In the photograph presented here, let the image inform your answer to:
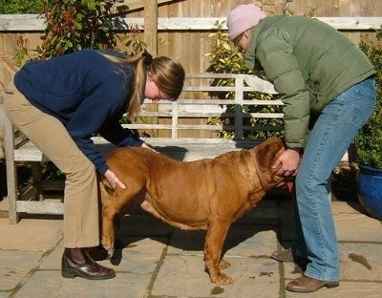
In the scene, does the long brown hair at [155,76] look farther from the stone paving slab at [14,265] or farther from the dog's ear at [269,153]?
the stone paving slab at [14,265]

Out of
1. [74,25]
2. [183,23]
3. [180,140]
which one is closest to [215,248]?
[180,140]

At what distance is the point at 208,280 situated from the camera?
5215 millimetres

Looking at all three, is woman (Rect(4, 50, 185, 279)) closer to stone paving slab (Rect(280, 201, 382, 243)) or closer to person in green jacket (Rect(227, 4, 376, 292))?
person in green jacket (Rect(227, 4, 376, 292))

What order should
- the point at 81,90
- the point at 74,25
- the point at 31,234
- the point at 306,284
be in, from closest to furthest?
the point at 81,90, the point at 306,284, the point at 31,234, the point at 74,25

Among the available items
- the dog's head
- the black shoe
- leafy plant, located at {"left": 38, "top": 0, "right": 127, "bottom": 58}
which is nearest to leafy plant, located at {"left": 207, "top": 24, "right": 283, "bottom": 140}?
leafy plant, located at {"left": 38, "top": 0, "right": 127, "bottom": 58}

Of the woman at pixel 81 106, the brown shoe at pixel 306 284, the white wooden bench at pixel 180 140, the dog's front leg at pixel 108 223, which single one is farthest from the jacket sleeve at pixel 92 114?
the brown shoe at pixel 306 284

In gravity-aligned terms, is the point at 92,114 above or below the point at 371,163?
above

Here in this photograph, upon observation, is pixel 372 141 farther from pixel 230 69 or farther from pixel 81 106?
pixel 81 106

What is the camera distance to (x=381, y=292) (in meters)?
4.96

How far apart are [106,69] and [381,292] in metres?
2.44

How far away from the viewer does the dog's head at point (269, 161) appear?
16.3 ft

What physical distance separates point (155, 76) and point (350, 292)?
2.02 metres

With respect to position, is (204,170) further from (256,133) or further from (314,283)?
(256,133)

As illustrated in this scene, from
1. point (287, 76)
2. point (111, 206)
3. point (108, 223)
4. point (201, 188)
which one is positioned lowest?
point (108, 223)
